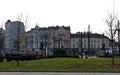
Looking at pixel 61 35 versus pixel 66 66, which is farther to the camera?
pixel 61 35

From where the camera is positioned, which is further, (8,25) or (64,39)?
(64,39)

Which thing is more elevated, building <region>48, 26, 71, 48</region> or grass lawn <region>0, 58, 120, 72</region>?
building <region>48, 26, 71, 48</region>

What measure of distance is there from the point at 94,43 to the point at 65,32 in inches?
691

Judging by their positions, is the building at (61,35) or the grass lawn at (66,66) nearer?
the grass lawn at (66,66)

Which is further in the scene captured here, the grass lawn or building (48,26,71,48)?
building (48,26,71,48)

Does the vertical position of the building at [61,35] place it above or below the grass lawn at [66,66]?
above

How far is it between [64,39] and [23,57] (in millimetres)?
96606

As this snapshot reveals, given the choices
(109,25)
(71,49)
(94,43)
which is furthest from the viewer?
→ (94,43)

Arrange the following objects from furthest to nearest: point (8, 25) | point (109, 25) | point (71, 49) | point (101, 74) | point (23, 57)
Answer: point (71, 49) < point (8, 25) < point (23, 57) < point (109, 25) < point (101, 74)

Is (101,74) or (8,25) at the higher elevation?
(8,25)

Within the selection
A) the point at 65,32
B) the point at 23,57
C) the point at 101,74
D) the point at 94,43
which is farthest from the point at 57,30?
the point at 101,74

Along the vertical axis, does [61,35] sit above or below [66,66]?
above

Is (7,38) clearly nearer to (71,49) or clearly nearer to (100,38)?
(71,49)

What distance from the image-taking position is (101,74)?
888 inches
